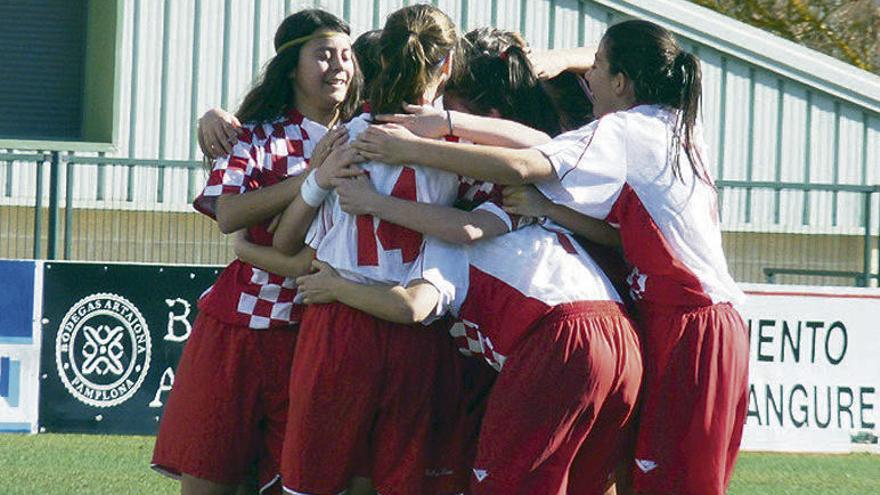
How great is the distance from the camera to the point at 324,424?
4.05 metres

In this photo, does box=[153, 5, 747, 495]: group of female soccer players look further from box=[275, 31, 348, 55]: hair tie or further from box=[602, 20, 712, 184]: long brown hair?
box=[275, 31, 348, 55]: hair tie

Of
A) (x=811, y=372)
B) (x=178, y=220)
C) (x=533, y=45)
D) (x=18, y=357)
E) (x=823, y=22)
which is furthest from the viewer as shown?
(x=823, y=22)

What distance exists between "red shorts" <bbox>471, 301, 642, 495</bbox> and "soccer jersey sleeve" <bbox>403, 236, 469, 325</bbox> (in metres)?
0.20

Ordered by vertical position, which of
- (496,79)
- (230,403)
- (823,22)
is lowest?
(230,403)

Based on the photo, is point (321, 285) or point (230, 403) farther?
point (230, 403)

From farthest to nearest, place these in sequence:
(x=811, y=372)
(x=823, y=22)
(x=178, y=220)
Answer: (x=823, y=22) → (x=178, y=220) → (x=811, y=372)

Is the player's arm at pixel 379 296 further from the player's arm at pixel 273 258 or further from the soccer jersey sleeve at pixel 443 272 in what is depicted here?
the player's arm at pixel 273 258

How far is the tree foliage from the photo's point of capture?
21531 millimetres

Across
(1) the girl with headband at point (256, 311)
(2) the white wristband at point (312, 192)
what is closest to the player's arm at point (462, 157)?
(2) the white wristband at point (312, 192)

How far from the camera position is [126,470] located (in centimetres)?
830

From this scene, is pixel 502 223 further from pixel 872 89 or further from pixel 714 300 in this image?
pixel 872 89

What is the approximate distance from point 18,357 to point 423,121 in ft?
20.4

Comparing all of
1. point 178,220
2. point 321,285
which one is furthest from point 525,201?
Answer: point 178,220

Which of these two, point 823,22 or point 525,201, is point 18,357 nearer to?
point 525,201
